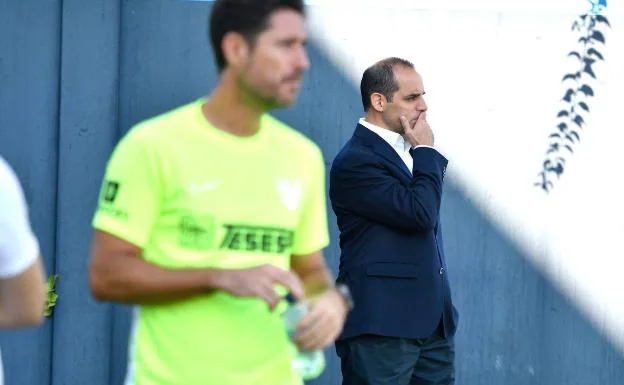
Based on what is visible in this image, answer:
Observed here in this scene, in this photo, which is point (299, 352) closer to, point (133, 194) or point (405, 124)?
point (133, 194)

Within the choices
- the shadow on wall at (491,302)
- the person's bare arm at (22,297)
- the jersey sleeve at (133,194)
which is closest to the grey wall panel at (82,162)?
the shadow on wall at (491,302)

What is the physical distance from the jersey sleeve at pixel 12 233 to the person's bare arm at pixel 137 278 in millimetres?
489

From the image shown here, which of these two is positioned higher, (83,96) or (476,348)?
(83,96)

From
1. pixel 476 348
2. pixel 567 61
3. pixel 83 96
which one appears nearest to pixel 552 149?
pixel 567 61

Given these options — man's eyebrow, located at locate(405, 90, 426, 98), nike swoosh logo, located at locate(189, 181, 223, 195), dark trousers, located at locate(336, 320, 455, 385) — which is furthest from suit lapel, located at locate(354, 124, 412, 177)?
nike swoosh logo, located at locate(189, 181, 223, 195)

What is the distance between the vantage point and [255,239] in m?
3.09

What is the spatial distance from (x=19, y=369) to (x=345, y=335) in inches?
75.5

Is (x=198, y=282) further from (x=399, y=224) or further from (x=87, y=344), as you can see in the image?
(x=87, y=344)

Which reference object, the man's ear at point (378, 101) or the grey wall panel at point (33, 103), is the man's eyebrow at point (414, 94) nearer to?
the man's ear at point (378, 101)

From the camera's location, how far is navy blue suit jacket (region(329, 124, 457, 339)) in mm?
4883

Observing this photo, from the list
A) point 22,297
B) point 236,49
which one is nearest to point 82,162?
point 236,49

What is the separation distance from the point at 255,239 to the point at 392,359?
76.5 inches

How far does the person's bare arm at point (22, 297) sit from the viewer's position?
8.21 ft

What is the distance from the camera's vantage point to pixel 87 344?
19.9ft
